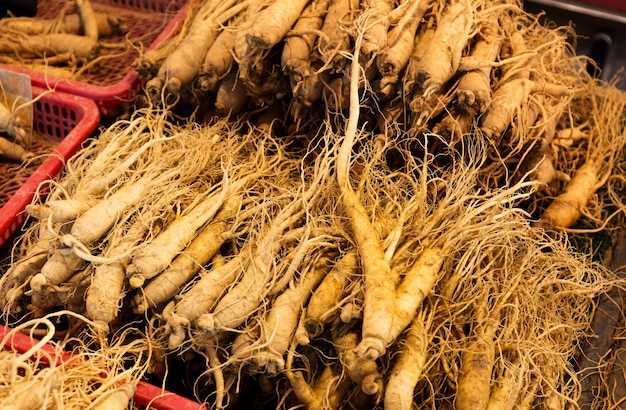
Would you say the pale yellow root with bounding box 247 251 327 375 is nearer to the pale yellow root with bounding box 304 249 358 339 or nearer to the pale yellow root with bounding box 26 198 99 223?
the pale yellow root with bounding box 304 249 358 339

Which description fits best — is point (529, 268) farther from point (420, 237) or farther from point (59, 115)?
point (59, 115)

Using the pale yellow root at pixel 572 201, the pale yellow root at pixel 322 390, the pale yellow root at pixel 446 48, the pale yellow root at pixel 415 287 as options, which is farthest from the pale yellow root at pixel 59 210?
the pale yellow root at pixel 572 201

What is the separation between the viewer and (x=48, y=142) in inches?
97.6

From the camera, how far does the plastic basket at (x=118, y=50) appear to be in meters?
2.47

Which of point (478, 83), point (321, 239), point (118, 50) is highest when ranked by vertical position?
point (478, 83)

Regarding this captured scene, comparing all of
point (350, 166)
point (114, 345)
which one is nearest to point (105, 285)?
point (114, 345)

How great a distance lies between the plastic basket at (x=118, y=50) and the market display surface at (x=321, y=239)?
233 millimetres

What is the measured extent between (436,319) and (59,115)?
5.40 feet

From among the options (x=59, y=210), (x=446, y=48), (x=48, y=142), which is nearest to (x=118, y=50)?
(x=48, y=142)

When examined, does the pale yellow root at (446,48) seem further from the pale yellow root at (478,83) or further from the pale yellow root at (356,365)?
the pale yellow root at (356,365)

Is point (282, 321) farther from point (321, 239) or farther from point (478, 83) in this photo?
point (478, 83)

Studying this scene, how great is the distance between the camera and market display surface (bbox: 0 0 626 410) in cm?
160

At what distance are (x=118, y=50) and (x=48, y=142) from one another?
0.67m

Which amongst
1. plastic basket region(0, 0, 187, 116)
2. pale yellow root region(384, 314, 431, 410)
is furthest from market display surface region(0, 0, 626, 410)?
plastic basket region(0, 0, 187, 116)
